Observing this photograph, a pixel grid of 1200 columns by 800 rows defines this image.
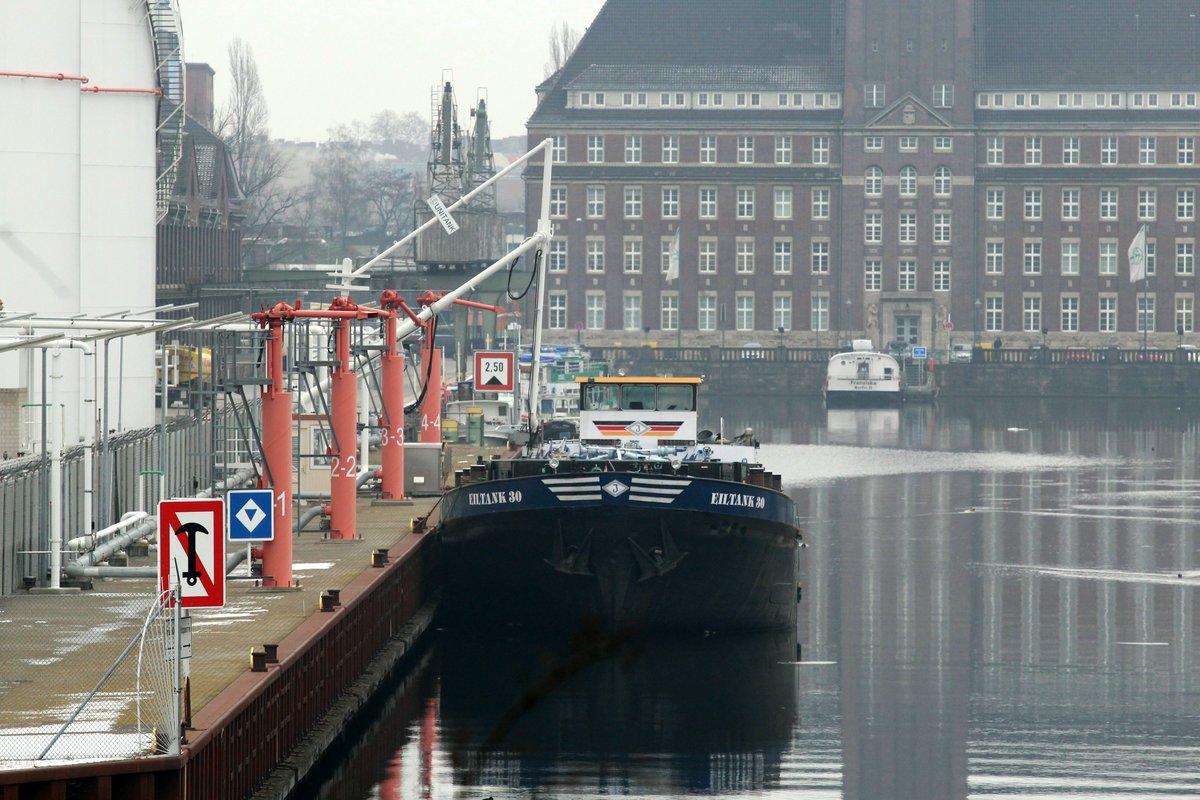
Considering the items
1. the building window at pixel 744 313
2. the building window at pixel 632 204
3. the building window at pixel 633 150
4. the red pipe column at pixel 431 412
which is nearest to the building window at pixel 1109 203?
the building window at pixel 744 313

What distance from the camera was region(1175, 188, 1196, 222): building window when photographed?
144 meters

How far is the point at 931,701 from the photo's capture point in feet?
96.0

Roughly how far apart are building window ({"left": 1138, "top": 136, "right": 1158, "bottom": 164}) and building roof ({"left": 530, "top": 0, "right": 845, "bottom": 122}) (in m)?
21.8

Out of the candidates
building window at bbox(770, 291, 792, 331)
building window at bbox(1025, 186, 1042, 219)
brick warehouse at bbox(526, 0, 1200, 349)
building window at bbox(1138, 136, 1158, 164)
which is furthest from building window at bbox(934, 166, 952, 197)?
building window at bbox(1138, 136, 1158, 164)

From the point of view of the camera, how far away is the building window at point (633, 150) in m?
146

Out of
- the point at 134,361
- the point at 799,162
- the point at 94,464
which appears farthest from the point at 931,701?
the point at 799,162

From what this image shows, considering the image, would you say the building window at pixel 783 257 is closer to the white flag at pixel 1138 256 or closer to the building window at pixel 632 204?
the building window at pixel 632 204

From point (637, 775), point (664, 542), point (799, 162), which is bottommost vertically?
point (637, 775)

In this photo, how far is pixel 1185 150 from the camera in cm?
14388

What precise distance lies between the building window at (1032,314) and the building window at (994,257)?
2859 mm

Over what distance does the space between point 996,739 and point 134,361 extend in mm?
26066

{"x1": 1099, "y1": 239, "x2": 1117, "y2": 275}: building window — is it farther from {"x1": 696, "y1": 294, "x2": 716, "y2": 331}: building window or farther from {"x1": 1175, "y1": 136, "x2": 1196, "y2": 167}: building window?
{"x1": 696, "y1": 294, "x2": 716, "y2": 331}: building window

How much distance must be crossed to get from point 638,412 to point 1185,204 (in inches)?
4441

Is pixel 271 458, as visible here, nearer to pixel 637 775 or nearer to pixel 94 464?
pixel 94 464
